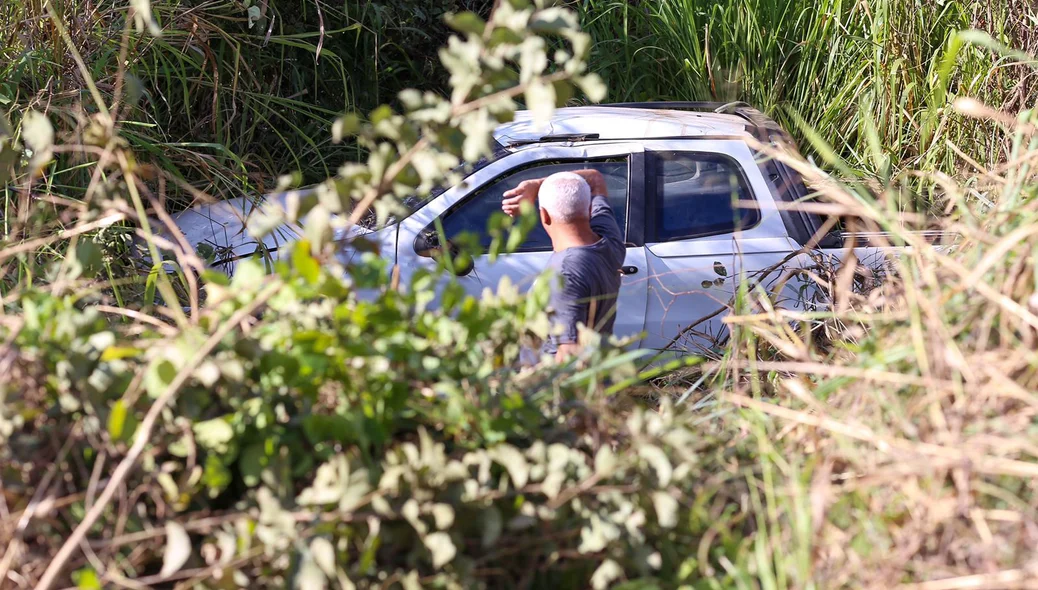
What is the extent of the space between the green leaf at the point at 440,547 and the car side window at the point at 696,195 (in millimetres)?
3350

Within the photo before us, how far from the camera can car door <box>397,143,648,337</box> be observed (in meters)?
4.34

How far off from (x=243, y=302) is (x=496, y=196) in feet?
10.3

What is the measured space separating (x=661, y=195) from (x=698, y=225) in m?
0.22

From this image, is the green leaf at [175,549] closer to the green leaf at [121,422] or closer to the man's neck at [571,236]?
the green leaf at [121,422]

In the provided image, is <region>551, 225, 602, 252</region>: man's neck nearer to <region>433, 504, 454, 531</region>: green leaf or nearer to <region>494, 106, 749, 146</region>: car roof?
<region>494, 106, 749, 146</region>: car roof

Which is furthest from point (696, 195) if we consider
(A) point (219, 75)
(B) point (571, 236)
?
(A) point (219, 75)

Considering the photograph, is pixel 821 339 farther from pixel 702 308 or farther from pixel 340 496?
pixel 340 496

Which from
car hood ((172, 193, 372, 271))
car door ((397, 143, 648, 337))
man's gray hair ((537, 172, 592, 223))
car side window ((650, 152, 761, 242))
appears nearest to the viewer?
man's gray hair ((537, 172, 592, 223))

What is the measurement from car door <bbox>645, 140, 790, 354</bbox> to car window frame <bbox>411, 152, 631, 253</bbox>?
0.07 meters

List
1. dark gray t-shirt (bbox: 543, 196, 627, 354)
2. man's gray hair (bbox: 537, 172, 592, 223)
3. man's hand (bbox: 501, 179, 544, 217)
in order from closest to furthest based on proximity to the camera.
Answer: dark gray t-shirt (bbox: 543, 196, 627, 354)
man's gray hair (bbox: 537, 172, 592, 223)
man's hand (bbox: 501, 179, 544, 217)

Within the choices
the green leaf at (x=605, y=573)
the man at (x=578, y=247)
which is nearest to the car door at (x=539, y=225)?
the man at (x=578, y=247)

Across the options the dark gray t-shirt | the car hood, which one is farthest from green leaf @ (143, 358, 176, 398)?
the car hood

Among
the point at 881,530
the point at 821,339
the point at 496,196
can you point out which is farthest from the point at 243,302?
the point at 496,196

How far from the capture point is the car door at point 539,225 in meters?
4.34
